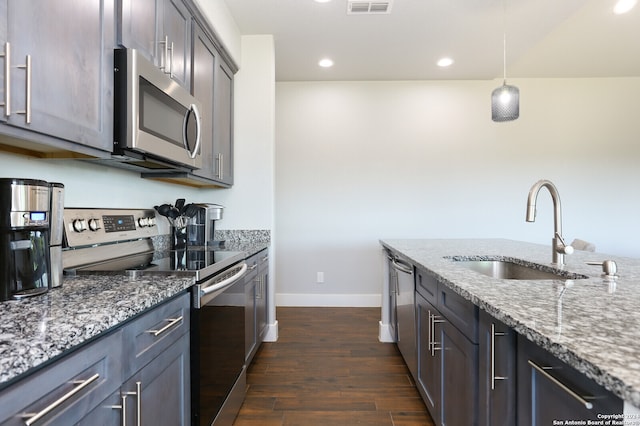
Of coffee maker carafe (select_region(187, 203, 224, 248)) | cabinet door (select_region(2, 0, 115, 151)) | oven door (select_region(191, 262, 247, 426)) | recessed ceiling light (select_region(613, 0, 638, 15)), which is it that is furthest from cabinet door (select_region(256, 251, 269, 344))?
recessed ceiling light (select_region(613, 0, 638, 15))

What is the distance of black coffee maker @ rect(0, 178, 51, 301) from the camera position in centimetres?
90

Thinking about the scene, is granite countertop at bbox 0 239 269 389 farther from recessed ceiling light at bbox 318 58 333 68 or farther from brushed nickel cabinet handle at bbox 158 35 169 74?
recessed ceiling light at bbox 318 58 333 68

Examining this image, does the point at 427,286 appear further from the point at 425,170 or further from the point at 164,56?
the point at 425,170

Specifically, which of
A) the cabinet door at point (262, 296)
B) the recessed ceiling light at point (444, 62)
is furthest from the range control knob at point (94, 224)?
the recessed ceiling light at point (444, 62)

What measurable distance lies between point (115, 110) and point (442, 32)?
8.72 ft

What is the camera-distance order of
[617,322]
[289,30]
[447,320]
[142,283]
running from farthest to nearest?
[289,30] → [447,320] → [142,283] → [617,322]

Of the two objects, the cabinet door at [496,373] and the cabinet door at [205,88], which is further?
the cabinet door at [205,88]

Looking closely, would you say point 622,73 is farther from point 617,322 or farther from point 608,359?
point 608,359

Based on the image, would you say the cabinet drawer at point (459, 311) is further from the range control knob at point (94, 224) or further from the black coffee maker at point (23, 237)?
the range control knob at point (94, 224)

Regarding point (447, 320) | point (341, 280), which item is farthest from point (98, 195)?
point (341, 280)

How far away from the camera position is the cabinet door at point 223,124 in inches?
98.7

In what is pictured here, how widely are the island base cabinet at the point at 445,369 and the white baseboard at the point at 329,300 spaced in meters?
2.07

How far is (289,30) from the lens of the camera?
2840 millimetres

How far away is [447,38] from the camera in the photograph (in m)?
2.99
